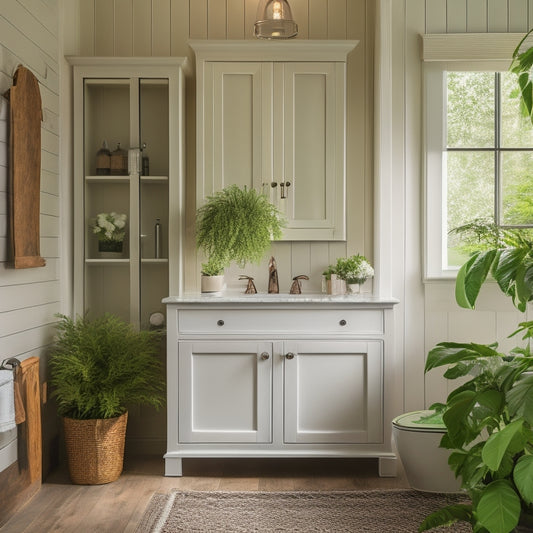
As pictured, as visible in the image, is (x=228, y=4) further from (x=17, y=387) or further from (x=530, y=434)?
(x=530, y=434)

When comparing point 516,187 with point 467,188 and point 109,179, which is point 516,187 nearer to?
point 467,188

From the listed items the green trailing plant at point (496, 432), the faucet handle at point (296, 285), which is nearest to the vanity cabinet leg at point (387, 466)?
the faucet handle at point (296, 285)

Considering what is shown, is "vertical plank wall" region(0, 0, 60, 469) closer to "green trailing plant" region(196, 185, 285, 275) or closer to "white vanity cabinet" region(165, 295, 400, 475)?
"white vanity cabinet" region(165, 295, 400, 475)

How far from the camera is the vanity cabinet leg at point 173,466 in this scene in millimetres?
3297

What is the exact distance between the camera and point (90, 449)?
3.18 meters

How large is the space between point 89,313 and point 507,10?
112 inches

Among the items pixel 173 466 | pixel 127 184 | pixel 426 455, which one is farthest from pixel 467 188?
pixel 173 466

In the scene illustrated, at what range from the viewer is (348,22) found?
3725mm

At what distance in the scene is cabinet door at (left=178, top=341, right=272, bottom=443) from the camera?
3275 mm

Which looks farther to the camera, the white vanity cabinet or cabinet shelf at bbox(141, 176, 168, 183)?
cabinet shelf at bbox(141, 176, 168, 183)

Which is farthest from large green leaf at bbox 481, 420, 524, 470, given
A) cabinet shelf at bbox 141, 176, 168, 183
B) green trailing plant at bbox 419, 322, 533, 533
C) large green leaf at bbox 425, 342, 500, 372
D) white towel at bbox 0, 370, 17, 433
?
cabinet shelf at bbox 141, 176, 168, 183

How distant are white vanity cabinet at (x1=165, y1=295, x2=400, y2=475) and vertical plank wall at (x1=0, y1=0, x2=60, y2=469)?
0.64 metres

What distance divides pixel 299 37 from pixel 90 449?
2.46 metres

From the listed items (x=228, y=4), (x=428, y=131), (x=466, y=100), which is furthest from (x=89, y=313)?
(x=466, y=100)
